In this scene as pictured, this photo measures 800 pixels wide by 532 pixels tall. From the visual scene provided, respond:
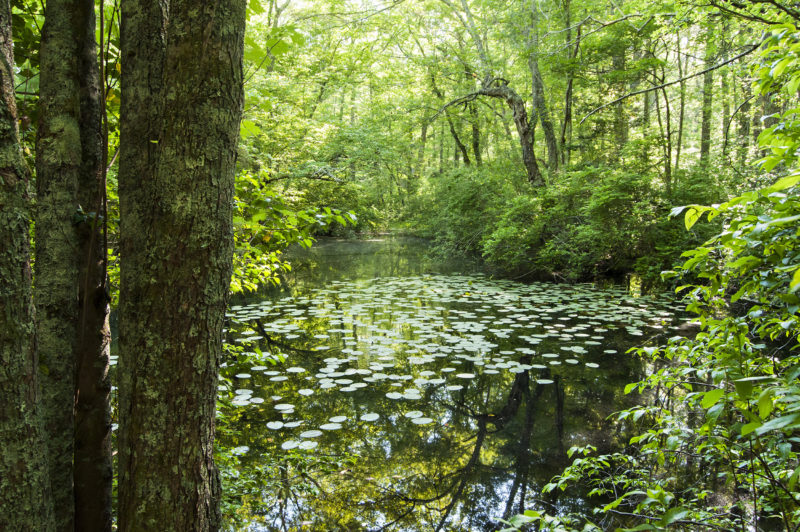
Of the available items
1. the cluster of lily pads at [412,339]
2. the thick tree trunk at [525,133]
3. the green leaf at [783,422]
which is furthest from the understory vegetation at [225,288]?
the thick tree trunk at [525,133]

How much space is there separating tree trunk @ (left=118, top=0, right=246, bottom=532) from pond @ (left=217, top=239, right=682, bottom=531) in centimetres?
131

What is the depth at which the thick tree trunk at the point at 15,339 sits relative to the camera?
832 mm

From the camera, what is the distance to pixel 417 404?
3.54 m

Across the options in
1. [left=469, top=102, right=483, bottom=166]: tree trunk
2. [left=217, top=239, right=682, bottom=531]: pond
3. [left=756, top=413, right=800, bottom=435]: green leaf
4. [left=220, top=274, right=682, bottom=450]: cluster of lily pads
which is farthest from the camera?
[left=469, top=102, right=483, bottom=166]: tree trunk

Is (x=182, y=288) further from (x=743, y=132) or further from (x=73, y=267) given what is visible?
(x=743, y=132)

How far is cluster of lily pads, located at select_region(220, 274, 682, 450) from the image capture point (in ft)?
12.0

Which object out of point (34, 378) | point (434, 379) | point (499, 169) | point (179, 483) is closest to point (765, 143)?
point (179, 483)

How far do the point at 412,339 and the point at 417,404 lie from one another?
65.8 inches

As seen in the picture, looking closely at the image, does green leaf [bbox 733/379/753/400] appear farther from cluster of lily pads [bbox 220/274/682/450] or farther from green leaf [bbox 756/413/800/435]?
cluster of lily pads [bbox 220/274/682/450]

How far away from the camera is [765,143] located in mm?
1288

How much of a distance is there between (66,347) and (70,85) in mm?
744

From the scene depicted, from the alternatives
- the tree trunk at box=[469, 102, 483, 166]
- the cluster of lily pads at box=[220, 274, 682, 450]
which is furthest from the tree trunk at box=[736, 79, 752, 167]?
the tree trunk at box=[469, 102, 483, 166]

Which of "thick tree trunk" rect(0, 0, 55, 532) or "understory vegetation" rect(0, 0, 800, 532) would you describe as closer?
"thick tree trunk" rect(0, 0, 55, 532)

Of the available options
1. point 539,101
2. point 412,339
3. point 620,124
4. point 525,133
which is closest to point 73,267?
point 412,339
